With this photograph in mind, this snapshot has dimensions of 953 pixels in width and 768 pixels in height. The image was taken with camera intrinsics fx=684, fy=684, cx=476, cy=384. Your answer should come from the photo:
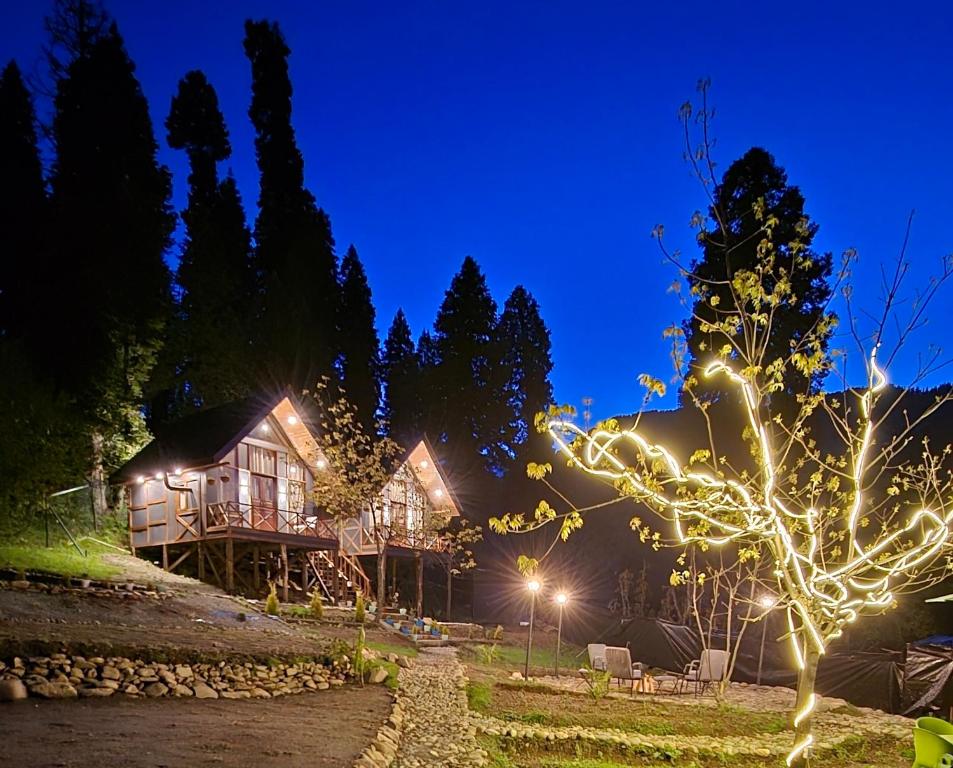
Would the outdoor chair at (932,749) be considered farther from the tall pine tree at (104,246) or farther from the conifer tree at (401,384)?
the conifer tree at (401,384)

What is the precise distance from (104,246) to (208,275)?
26.8 feet

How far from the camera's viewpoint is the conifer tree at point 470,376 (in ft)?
128

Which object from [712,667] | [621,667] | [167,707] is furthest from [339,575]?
[167,707]

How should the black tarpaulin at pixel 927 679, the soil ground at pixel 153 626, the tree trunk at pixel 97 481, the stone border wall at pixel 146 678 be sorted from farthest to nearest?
the tree trunk at pixel 97 481
the black tarpaulin at pixel 927 679
the soil ground at pixel 153 626
the stone border wall at pixel 146 678

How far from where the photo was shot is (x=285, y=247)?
38.7 meters

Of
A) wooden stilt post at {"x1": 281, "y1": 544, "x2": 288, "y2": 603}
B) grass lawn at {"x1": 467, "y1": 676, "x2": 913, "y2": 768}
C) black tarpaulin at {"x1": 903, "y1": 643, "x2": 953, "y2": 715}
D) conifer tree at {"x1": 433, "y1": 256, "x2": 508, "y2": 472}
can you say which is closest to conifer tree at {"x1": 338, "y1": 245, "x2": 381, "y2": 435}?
conifer tree at {"x1": 433, "y1": 256, "x2": 508, "y2": 472}

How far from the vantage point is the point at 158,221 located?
26062 millimetres

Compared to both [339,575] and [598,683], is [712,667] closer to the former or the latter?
[598,683]

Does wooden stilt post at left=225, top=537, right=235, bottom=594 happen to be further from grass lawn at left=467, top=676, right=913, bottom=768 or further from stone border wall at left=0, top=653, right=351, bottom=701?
stone border wall at left=0, top=653, right=351, bottom=701

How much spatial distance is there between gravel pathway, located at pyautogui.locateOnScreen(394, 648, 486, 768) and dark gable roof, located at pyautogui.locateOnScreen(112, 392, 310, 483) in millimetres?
10445

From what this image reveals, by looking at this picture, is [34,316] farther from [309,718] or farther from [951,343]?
[951,343]

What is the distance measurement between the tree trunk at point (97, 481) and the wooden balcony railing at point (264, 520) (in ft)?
12.9

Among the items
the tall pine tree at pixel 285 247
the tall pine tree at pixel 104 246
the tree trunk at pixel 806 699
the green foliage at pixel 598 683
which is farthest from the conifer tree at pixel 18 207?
the tree trunk at pixel 806 699

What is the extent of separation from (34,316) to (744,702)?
2425cm
